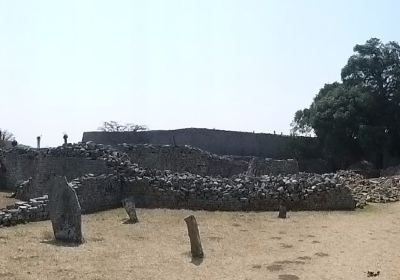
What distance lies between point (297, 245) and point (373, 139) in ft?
→ 82.9

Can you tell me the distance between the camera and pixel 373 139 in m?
36.7

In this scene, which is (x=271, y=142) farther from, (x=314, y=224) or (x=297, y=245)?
(x=297, y=245)

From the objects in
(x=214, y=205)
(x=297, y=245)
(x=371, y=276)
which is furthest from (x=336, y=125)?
(x=371, y=276)

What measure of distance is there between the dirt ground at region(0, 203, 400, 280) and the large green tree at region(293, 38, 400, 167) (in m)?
20.5

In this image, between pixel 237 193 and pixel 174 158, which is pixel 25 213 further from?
pixel 174 158

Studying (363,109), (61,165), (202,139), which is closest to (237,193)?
(61,165)

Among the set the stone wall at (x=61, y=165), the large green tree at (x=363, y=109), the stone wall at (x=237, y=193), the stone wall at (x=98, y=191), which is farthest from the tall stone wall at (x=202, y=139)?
the stone wall at (x=98, y=191)

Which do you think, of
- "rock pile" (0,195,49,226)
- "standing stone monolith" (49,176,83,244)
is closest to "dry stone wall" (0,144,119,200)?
"rock pile" (0,195,49,226)

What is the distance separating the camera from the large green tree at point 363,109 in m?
37.5

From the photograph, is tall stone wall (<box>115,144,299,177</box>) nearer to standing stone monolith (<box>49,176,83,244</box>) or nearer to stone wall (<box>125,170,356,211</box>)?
stone wall (<box>125,170,356,211</box>)

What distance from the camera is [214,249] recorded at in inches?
500

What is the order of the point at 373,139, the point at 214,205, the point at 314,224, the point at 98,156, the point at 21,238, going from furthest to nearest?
the point at 373,139
the point at 98,156
the point at 214,205
the point at 314,224
the point at 21,238

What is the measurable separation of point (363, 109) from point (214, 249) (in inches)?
1104

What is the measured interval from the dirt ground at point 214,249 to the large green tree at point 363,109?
2049 cm
